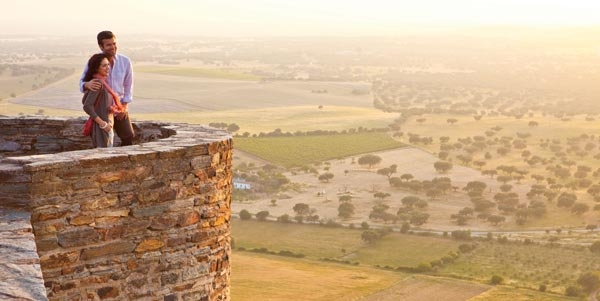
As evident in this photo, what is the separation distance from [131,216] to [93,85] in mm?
1929

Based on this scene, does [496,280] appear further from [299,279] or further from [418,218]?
[418,218]

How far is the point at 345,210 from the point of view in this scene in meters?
47.1

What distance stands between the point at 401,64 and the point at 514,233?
140m

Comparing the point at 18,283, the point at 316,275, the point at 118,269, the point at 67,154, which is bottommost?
the point at 316,275

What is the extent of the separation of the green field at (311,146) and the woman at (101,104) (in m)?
51.0

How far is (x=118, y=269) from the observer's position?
6.80 m

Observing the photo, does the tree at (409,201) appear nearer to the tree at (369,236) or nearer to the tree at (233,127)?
the tree at (369,236)

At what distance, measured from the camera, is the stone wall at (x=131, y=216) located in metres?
6.38

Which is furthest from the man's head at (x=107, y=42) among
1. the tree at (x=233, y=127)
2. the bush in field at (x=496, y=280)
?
the tree at (x=233, y=127)

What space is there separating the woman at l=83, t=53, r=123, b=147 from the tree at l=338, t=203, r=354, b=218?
38.7m

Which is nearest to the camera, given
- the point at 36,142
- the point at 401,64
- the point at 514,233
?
the point at 36,142

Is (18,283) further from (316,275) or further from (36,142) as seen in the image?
(316,275)

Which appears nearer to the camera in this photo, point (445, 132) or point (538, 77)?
point (445, 132)

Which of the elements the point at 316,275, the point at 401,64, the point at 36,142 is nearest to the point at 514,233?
the point at 316,275
